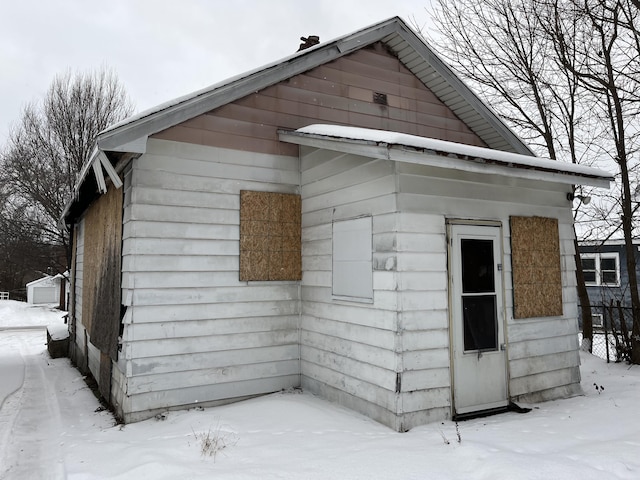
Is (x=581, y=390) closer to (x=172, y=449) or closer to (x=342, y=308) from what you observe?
(x=342, y=308)

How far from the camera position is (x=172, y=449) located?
418cm

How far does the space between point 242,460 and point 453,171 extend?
3.73 m

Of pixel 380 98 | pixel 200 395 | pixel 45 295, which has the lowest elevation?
pixel 200 395

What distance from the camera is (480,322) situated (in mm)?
5223

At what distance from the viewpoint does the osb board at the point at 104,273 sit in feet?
18.7

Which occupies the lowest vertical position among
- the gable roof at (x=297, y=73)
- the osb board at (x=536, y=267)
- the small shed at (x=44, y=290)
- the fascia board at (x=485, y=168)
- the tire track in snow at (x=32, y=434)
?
the tire track in snow at (x=32, y=434)

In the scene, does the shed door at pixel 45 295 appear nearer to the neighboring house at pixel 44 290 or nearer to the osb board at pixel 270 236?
the neighboring house at pixel 44 290

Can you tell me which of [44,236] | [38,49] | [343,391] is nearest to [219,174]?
[343,391]

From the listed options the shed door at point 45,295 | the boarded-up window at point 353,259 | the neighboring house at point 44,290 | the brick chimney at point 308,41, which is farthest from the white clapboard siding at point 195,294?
the shed door at point 45,295

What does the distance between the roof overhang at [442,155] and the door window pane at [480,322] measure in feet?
4.91

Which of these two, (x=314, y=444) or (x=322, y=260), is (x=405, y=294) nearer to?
(x=322, y=260)

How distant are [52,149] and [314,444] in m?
22.9

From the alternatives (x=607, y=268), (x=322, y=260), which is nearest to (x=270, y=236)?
(x=322, y=260)

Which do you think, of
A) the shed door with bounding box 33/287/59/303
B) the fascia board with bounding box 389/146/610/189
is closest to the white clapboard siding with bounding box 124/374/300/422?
the fascia board with bounding box 389/146/610/189
